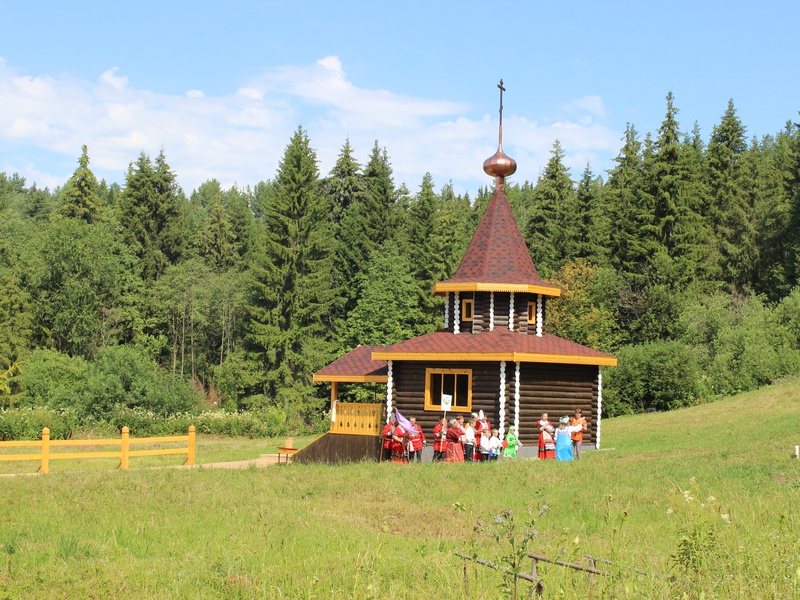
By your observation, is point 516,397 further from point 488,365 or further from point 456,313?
point 456,313

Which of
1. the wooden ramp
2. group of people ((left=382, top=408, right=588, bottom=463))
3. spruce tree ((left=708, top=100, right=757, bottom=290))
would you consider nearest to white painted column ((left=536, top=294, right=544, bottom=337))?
group of people ((left=382, top=408, right=588, bottom=463))

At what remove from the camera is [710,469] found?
1580 cm

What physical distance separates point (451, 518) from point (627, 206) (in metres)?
44.3

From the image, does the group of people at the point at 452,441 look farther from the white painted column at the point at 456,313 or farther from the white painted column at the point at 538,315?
the white painted column at the point at 538,315

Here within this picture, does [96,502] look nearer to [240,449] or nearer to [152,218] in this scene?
[240,449]

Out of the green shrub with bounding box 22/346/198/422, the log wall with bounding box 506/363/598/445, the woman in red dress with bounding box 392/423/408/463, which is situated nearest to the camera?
the woman in red dress with bounding box 392/423/408/463

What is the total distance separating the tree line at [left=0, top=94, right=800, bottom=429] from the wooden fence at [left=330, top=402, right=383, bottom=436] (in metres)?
17.8

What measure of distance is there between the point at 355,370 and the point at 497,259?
18.9ft

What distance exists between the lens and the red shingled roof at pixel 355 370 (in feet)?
86.2

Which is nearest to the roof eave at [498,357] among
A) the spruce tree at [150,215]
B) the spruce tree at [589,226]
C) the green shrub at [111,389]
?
the green shrub at [111,389]

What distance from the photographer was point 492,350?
23.0 metres

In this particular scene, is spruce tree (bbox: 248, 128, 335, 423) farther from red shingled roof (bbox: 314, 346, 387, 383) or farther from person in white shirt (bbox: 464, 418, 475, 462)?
person in white shirt (bbox: 464, 418, 475, 462)

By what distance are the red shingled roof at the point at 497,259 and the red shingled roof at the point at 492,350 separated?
1.65 m

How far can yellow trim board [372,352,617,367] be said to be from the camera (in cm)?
2272
